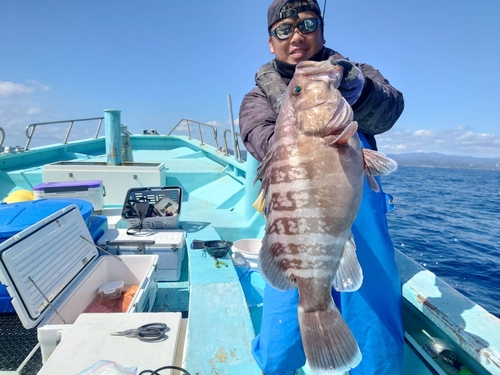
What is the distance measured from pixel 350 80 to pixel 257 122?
0.65 metres

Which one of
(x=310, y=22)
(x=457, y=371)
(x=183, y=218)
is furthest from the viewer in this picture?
(x=183, y=218)

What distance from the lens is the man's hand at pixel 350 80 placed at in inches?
65.6

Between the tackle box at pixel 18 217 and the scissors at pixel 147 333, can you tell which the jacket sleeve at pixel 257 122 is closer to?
the scissors at pixel 147 333

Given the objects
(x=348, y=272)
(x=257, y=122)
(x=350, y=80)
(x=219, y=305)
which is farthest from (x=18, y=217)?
(x=350, y=80)

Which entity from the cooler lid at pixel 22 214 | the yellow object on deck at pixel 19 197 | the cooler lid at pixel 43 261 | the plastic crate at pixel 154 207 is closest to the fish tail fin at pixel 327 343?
the cooler lid at pixel 43 261

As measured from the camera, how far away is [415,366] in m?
2.49

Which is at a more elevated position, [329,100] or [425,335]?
[329,100]

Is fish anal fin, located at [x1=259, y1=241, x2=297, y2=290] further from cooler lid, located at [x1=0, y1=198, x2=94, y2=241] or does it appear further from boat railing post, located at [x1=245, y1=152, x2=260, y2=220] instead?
boat railing post, located at [x1=245, y1=152, x2=260, y2=220]

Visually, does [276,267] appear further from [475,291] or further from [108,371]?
[475,291]

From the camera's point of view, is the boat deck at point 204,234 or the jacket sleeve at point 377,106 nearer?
the jacket sleeve at point 377,106

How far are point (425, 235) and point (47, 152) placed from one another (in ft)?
48.5

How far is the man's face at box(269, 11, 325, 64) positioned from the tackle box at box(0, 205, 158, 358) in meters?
2.41

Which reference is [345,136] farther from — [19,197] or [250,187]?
[19,197]

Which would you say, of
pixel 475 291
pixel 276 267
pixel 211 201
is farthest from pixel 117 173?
pixel 475 291
